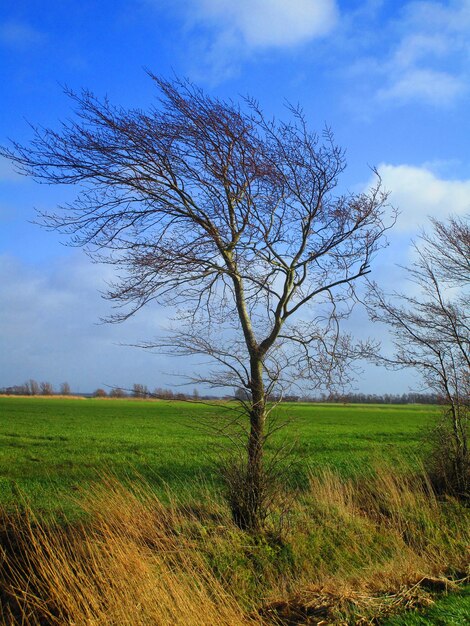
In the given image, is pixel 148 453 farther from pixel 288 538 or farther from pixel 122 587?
pixel 122 587

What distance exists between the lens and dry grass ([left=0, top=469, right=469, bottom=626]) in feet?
17.7

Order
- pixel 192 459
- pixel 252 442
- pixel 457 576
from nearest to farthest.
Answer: pixel 457 576, pixel 252 442, pixel 192 459

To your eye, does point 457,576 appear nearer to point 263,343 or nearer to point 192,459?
point 263,343

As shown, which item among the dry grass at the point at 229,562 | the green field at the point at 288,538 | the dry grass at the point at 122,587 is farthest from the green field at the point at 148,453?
the dry grass at the point at 122,587

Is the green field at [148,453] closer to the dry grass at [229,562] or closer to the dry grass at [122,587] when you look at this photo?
the dry grass at [229,562]

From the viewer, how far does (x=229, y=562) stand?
23.5ft

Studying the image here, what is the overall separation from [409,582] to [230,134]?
20.9 feet

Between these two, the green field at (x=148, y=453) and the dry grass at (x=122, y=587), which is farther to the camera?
the green field at (x=148, y=453)

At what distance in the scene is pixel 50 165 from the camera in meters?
8.35

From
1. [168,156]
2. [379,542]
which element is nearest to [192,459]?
[379,542]

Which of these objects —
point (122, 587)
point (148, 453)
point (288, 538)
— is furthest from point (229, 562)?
point (148, 453)

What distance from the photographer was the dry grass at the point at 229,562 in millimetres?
5402

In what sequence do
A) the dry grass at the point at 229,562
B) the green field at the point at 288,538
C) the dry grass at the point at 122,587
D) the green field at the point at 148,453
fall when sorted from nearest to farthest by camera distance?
the dry grass at the point at 122,587 < the dry grass at the point at 229,562 < the green field at the point at 288,538 < the green field at the point at 148,453

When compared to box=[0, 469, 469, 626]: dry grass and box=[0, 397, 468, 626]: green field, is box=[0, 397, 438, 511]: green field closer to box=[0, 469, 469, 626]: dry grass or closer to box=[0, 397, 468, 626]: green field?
box=[0, 397, 468, 626]: green field
